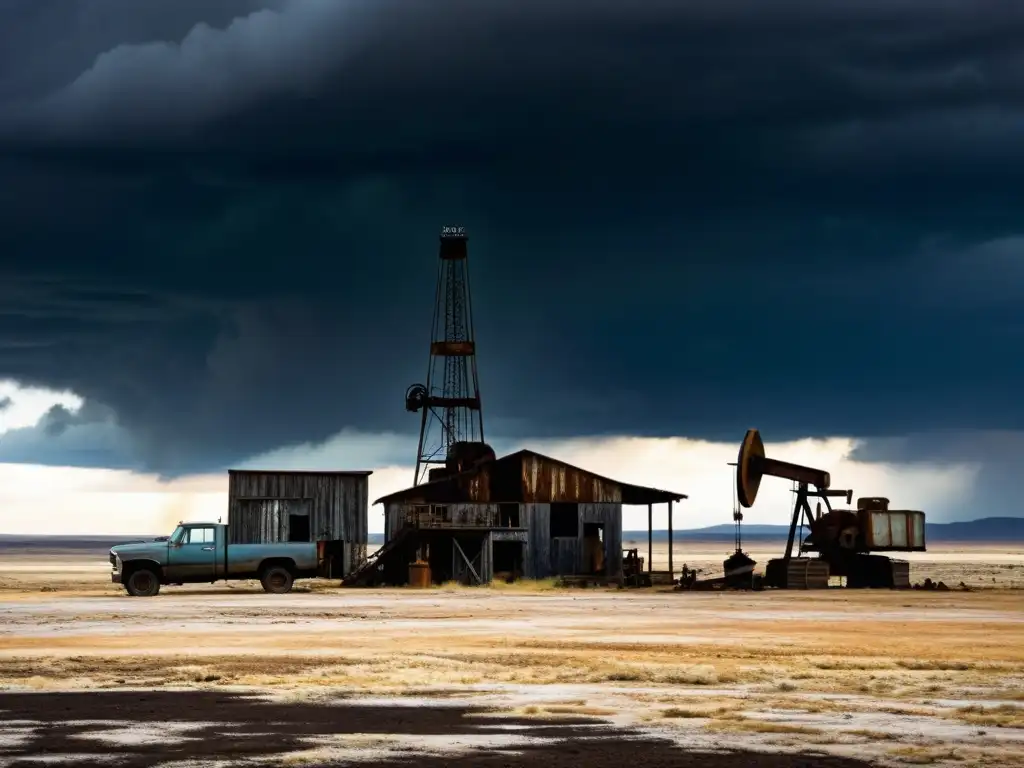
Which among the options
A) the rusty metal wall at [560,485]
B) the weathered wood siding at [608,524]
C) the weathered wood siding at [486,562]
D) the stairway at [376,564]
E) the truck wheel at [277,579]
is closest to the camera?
the truck wheel at [277,579]

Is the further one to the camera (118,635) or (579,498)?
(579,498)

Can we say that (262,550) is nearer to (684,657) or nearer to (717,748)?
(684,657)

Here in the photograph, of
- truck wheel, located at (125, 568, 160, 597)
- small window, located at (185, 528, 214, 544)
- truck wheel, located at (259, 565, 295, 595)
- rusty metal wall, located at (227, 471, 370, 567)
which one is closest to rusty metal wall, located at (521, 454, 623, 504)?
rusty metal wall, located at (227, 471, 370, 567)

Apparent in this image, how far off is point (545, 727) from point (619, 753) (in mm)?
2104

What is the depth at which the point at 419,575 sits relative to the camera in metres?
65.1

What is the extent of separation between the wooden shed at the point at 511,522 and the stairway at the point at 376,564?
0.13ft

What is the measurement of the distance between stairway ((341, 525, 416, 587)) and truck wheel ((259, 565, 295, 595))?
6923mm

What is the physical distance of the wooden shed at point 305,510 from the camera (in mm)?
66250

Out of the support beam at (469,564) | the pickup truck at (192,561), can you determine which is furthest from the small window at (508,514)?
the pickup truck at (192,561)

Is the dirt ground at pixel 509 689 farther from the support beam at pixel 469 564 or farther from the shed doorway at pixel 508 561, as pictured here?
the shed doorway at pixel 508 561

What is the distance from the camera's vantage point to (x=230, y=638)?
33.2m

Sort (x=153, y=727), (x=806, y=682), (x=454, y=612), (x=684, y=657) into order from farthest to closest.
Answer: (x=454, y=612) → (x=684, y=657) → (x=806, y=682) → (x=153, y=727)

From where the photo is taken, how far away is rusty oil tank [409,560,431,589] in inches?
2558

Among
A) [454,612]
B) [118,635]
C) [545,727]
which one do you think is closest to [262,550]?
[454,612]
